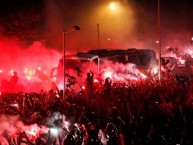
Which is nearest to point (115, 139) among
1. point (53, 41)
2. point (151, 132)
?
point (151, 132)

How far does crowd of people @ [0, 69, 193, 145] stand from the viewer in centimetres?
648

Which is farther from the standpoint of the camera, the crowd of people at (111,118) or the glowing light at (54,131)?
the glowing light at (54,131)

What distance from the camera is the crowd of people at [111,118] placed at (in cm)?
648

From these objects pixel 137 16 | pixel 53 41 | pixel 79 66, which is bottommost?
pixel 79 66

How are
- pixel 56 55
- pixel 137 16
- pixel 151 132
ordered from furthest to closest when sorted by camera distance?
pixel 137 16 < pixel 56 55 < pixel 151 132

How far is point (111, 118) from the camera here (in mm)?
7215

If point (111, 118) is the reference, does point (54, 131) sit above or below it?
below

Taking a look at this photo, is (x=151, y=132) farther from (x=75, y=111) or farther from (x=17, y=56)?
(x=17, y=56)

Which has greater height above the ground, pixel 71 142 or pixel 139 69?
pixel 139 69

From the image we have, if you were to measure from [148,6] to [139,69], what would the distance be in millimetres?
20935

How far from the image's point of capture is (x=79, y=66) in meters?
14.9

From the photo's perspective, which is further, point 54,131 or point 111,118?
point 111,118

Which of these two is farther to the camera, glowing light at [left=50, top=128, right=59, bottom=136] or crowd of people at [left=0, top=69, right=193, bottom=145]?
glowing light at [left=50, top=128, right=59, bottom=136]

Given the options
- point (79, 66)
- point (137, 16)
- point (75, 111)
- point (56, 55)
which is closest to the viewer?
point (75, 111)
